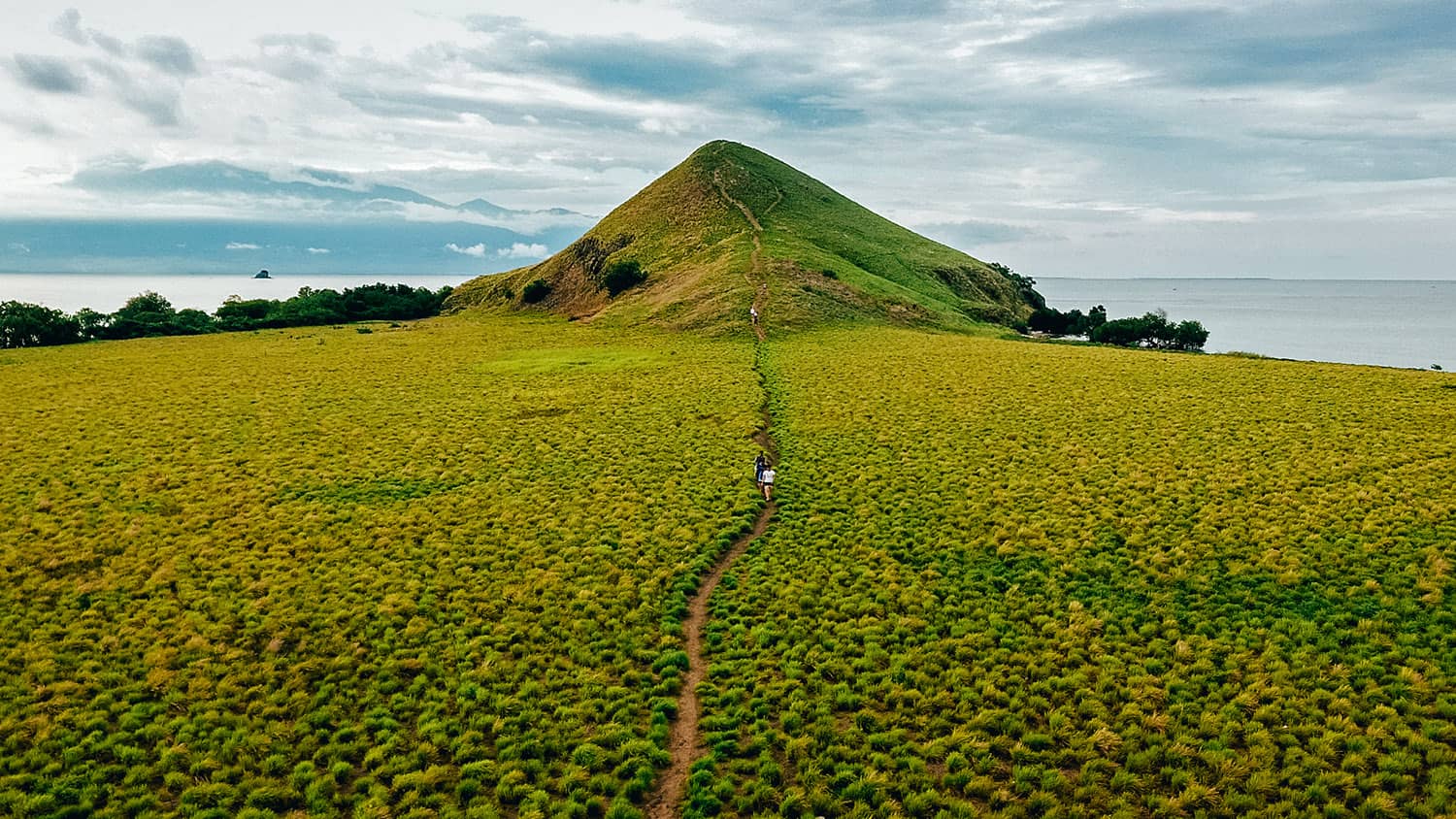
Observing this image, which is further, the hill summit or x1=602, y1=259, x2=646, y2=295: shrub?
x1=602, y1=259, x2=646, y2=295: shrub

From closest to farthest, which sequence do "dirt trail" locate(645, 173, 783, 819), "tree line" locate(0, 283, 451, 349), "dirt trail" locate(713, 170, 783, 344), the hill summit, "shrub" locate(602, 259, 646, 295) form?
"dirt trail" locate(645, 173, 783, 819)
"dirt trail" locate(713, 170, 783, 344)
the hill summit
"tree line" locate(0, 283, 451, 349)
"shrub" locate(602, 259, 646, 295)

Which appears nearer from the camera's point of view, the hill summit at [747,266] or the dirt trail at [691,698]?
the dirt trail at [691,698]

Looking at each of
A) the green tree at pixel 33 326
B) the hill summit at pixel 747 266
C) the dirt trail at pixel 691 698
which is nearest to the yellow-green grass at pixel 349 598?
the dirt trail at pixel 691 698

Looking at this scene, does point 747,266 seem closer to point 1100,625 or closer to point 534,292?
point 534,292

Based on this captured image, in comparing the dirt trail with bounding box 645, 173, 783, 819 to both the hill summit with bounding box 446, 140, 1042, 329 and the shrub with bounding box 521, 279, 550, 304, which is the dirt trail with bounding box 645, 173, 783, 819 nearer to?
the hill summit with bounding box 446, 140, 1042, 329

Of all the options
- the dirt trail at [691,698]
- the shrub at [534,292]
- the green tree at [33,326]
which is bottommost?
the dirt trail at [691,698]

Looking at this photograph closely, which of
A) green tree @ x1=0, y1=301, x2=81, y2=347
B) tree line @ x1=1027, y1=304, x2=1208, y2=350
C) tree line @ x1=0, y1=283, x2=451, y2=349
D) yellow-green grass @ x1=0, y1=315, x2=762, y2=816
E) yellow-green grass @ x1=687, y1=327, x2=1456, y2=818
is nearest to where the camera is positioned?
yellow-green grass @ x1=687, y1=327, x2=1456, y2=818

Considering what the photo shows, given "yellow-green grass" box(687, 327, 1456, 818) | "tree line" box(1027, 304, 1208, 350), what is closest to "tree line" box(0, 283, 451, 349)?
"yellow-green grass" box(687, 327, 1456, 818)

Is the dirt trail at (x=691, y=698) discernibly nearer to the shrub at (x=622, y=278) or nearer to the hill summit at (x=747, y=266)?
the hill summit at (x=747, y=266)
